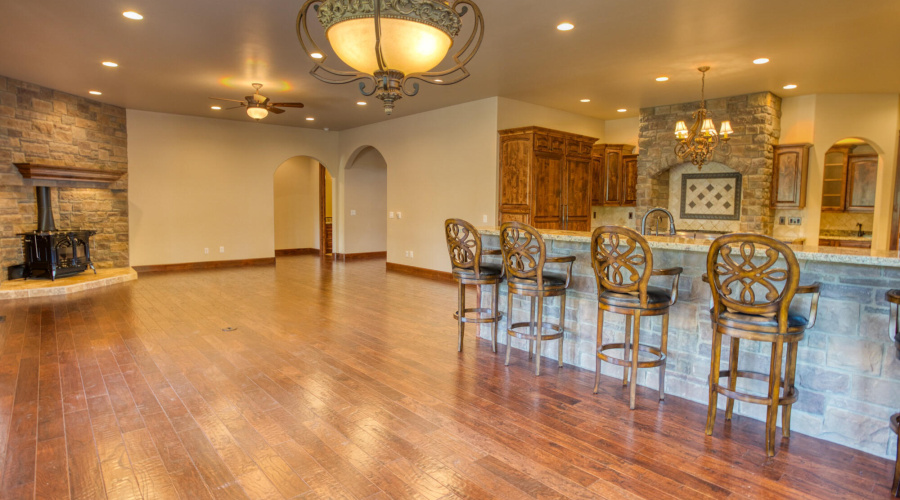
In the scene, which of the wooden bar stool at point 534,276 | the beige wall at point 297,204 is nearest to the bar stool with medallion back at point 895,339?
the wooden bar stool at point 534,276

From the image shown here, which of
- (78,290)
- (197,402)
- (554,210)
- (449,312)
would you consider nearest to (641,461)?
(197,402)

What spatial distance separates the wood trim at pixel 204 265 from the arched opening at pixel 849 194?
1042cm

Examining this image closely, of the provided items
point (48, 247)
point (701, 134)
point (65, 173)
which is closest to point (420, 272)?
point (701, 134)

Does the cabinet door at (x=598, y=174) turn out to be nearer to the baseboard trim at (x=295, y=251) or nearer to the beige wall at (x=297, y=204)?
the beige wall at (x=297, y=204)

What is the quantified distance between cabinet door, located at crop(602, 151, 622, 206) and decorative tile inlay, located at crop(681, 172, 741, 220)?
3.62ft

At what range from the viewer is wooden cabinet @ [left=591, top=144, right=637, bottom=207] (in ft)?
28.6

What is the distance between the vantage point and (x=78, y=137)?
7.59 meters

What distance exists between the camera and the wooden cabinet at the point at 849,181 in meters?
8.16

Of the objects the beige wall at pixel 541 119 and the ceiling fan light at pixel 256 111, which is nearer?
the ceiling fan light at pixel 256 111

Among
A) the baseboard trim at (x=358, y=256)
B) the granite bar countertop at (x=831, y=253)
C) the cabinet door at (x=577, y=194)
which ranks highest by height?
the cabinet door at (x=577, y=194)

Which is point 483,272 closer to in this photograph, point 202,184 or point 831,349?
point 831,349

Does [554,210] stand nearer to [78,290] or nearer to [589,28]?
[589,28]

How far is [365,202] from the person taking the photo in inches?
444

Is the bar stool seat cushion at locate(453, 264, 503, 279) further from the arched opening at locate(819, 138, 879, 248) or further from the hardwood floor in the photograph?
the arched opening at locate(819, 138, 879, 248)
